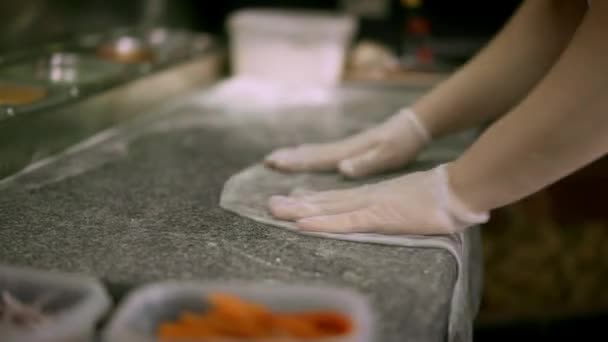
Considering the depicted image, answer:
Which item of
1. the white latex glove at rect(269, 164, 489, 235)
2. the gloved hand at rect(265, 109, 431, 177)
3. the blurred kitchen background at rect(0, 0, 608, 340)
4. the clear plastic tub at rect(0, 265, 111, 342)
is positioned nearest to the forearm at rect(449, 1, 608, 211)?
the white latex glove at rect(269, 164, 489, 235)

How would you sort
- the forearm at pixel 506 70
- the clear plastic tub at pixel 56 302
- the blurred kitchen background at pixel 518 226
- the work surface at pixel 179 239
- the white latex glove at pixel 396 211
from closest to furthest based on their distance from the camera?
the clear plastic tub at pixel 56 302 < the work surface at pixel 179 239 < the white latex glove at pixel 396 211 < the forearm at pixel 506 70 < the blurred kitchen background at pixel 518 226

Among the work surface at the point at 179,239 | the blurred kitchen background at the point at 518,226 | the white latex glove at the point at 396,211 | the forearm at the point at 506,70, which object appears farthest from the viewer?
the blurred kitchen background at the point at 518,226

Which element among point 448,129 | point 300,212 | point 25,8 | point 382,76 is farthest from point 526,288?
point 25,8

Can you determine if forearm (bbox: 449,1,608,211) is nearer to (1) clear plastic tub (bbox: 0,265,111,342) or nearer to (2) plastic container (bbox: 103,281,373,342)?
(2) plastic container (bbox: 103,281,373,342)

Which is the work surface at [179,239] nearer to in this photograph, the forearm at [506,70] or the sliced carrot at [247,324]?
the sliced carrot at [247,324]

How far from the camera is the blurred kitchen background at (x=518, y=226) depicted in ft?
6.06

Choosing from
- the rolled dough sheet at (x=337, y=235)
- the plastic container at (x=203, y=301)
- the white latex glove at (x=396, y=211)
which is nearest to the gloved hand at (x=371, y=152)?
the rolled dough sheet at (x=337, y=235)

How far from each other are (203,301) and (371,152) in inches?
23.4

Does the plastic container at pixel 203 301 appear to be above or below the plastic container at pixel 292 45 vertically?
below

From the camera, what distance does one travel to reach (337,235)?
888 millimetres

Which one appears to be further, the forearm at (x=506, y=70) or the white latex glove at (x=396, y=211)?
the forearm at (x=506, y=70)

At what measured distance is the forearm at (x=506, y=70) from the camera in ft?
3.50

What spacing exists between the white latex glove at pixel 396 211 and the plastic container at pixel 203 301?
281 millimetres

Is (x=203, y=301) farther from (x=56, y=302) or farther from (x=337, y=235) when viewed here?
(x=337, y=235)
